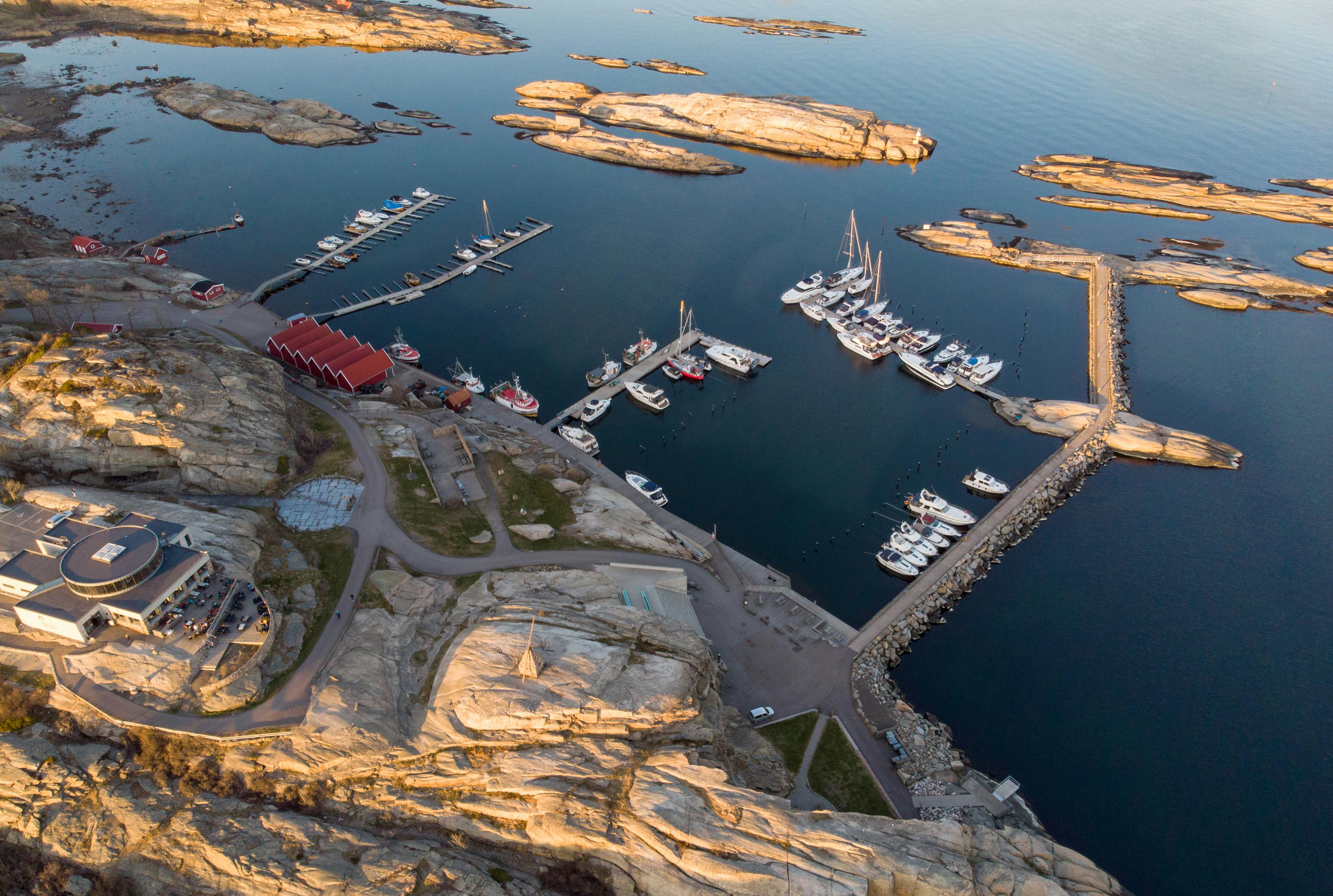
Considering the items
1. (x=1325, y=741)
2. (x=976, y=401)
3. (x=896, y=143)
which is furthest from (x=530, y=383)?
(x=896, y=143)

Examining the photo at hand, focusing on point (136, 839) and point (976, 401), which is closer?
point (136, 839)

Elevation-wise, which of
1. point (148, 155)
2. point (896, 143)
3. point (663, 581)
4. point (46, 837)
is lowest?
point (46, 837)

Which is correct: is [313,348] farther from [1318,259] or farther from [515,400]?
[1318,259]

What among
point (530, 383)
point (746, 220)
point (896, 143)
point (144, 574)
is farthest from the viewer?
point (896, 143)

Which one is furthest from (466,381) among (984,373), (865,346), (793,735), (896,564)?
(984,373)

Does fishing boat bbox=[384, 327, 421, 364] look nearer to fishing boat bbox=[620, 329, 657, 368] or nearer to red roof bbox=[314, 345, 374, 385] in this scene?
red roof bbox=[314, 345, 374, 385]

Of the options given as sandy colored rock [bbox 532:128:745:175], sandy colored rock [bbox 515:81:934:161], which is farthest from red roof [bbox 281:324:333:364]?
sandy colored rock [bbox 515:81:934:161]

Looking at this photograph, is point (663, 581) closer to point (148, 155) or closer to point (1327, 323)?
point (1327, 323)

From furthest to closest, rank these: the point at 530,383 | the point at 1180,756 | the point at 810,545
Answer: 1. the point at 530,383
2. the point at 810,545
3. the point at 1180,756
